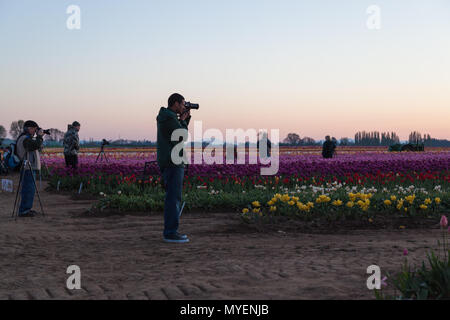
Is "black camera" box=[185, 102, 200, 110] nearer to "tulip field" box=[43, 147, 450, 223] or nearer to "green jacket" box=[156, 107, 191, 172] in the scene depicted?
"green jacket" box=[156, 107, 191, 172]

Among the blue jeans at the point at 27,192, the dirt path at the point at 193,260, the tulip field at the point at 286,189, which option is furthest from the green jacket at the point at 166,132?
the blue jeans at the point at 27,192

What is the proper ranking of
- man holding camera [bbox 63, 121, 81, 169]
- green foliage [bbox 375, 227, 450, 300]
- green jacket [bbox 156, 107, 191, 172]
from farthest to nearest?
1. man holding camera [bbox 63, 121, 81, 169]
2. green jacket [bbox 156, 107, 191, 172]
3. green foliage [bbox 375, 227, 450, 300]

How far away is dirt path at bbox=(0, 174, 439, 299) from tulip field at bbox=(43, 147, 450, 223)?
106cm

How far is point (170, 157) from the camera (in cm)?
744

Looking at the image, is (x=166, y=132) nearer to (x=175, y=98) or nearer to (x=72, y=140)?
(x=175, y=98)

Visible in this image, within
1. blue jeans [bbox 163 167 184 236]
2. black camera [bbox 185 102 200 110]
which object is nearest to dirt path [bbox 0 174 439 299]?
blue jeans [bbox 163 167 184 236]

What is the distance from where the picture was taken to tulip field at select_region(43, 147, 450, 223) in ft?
31.6

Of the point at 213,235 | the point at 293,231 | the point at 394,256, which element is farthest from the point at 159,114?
the point at 394,256

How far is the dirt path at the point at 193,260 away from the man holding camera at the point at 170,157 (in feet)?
1.16

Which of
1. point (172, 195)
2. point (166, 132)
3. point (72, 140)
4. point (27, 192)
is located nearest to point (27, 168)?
point (27, 192)

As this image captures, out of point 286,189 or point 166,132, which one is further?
point 286,189

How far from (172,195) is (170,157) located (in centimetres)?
61
